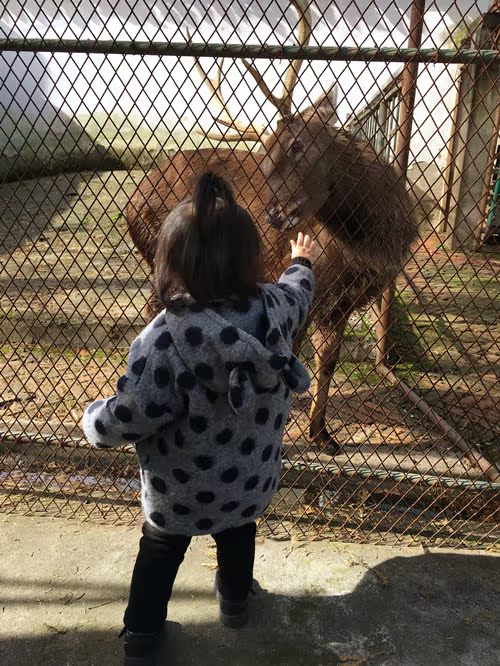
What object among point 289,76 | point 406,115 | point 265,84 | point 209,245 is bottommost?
point 209,245

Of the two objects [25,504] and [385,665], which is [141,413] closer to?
[385,665]

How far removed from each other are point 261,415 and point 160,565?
59 centimetres

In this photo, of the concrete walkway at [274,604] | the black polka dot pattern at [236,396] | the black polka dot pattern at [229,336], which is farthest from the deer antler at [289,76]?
the concrete walkway at [274,604]

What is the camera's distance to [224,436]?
1.72m

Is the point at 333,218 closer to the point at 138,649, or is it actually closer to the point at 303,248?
the point at 303,248

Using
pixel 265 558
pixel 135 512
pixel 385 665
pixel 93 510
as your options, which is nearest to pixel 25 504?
pixel 93 510

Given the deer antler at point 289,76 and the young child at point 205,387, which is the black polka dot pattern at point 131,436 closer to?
the young child at point 205,387

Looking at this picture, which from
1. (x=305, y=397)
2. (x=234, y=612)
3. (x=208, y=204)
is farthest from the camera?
(x=305, y=397)

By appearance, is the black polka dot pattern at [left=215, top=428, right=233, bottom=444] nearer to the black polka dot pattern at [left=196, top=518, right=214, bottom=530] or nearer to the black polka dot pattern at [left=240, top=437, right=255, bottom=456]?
the black polka dot pattern at [left=240, top=437, right=255, bottom=456]

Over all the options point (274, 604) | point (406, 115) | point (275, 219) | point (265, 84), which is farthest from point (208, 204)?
point (265, 84)

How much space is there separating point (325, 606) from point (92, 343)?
326 cm

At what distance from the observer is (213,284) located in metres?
1.59

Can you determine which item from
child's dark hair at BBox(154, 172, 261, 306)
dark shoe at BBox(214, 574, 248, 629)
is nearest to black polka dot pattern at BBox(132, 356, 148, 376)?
child's dark hair at BBox(154, 172, 261, 306)

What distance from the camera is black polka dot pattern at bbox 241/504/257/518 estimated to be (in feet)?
6.15
